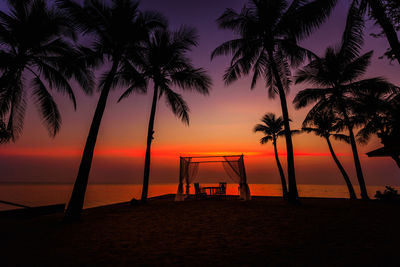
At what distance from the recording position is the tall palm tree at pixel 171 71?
1102 cm

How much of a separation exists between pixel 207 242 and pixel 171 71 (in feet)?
32.5

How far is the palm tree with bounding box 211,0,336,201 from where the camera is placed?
31.6 ft

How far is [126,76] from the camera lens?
403 inches

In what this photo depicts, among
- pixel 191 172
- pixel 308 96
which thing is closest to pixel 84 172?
pixel 191 172

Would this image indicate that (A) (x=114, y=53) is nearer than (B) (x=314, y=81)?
Yes

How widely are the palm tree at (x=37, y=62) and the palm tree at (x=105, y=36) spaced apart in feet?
3.62

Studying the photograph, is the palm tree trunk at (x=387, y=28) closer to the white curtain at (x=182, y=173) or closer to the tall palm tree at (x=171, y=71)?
the tall palm tree at (x=171, y=71)

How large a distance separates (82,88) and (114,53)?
2249mm

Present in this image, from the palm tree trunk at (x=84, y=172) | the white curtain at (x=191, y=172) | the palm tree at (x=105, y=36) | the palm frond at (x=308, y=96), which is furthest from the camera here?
the palm frond at (x=308, y=96)

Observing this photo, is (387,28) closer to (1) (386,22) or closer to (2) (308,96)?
(1) (386,22)

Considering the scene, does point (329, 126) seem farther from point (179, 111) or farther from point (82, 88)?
point (82, 88)

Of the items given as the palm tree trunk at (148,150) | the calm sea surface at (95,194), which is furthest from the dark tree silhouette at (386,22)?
the calm sea surface at (95,194)

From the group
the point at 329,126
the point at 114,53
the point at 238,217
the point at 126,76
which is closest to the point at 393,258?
the point at 238,217

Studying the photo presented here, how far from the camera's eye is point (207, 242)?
13.8ft
